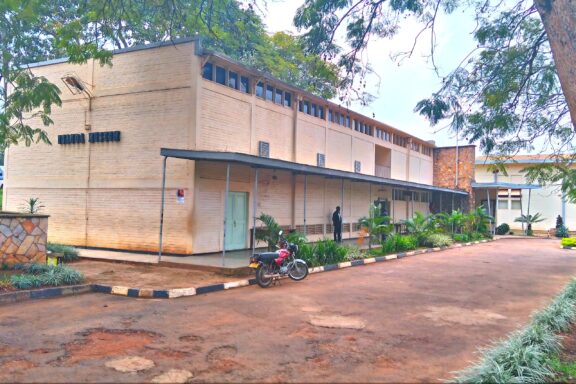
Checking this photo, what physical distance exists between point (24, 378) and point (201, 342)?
6.52ft

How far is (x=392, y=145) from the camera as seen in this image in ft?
97.9

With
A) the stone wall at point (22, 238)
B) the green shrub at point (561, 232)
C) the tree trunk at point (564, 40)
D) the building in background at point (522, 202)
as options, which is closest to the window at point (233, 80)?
the stone wall at point (22, 238)

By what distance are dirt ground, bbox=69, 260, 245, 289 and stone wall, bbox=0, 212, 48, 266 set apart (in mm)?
1212

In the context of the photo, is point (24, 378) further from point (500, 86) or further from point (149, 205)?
point (500, 86)

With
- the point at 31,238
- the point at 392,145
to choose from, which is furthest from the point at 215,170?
the point at 392,145

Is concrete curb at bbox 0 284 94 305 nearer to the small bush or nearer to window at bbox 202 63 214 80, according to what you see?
window at bbox 202 63 214 80

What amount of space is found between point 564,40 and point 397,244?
13489mm

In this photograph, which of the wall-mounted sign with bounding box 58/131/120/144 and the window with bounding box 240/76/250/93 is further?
the window with bounding box 240/76/250/93

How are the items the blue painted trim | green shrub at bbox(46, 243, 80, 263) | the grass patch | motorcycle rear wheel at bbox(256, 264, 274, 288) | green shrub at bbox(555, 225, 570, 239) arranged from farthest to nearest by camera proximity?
green shrub at bbox(555, 225, 570, 239)
green shrub at bbox(46, 243, 80, 263)
motorcycle rear wheel at bbox(256, 264, 274, 288)
the blue painted trim
the grass patch

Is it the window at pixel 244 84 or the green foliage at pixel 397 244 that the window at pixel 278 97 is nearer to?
the window at pixel 244 84

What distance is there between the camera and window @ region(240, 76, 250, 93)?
16.3m

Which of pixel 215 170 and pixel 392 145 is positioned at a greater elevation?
pixel 392 145

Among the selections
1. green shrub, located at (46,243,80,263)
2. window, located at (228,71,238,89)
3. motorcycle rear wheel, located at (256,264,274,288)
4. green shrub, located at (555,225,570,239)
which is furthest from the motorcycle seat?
green shrub, located at (555,225,570,239)

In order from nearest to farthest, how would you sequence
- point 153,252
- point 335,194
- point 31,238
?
1. point 31,238
2. point 153,252
3. point 335,194
